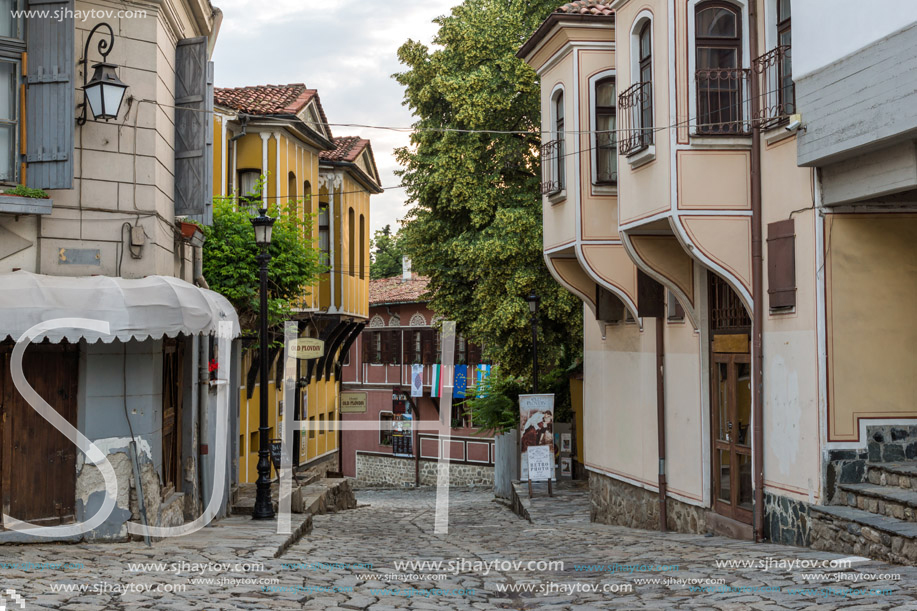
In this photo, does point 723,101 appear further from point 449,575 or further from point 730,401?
point 449,575

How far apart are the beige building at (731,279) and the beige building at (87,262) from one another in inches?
228

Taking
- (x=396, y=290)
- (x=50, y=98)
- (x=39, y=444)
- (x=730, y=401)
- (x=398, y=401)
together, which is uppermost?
(x=396, y=290)

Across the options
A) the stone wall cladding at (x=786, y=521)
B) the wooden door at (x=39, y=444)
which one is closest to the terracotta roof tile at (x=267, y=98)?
the wooden door at (x=39, y=444)

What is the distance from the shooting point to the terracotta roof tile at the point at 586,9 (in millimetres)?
15742

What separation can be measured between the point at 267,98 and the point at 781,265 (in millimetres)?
17808

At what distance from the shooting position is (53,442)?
10.6 m

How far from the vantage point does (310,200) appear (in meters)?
27.3

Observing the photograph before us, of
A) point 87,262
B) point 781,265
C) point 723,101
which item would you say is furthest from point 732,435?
point 87,262

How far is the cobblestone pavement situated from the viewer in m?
7.50

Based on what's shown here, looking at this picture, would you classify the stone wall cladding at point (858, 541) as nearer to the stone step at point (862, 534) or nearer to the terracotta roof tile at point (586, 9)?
the stone step at point (862, 534)

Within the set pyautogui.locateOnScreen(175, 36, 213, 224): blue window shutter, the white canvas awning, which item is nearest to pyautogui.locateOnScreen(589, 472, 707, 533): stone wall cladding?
the white canvas awning

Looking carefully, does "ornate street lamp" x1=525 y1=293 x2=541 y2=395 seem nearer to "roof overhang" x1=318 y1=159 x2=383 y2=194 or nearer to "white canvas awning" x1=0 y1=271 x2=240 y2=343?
"roof overhang" x1=318 y1=159 x2=383 y2=194

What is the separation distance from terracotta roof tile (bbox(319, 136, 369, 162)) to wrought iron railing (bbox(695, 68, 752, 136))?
19344mm

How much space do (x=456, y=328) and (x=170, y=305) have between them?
16.5 meters
